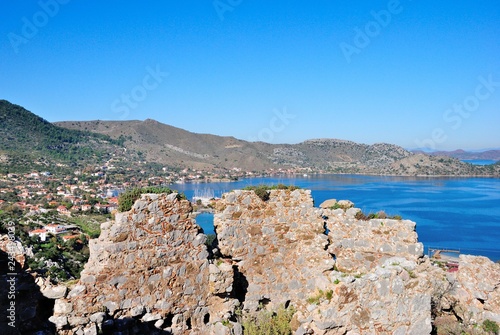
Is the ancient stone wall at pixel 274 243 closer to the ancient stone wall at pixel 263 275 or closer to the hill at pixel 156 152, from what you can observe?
the ancient stone wall at pixel 263 275

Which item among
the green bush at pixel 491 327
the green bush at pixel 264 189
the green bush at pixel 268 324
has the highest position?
the green bush at pixel 264 189

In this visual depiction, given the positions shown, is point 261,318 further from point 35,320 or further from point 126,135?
point 126,135

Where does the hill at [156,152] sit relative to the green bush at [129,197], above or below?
above

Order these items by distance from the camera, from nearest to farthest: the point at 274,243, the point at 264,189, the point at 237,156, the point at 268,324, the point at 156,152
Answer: the point at 268,324
the point at 274,243
the point at 264,189
the point at 156,152
the point at 237,156

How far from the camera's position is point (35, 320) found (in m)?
Answer: 5.18

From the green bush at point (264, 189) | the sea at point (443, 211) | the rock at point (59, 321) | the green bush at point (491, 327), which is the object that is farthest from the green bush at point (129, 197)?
the sea at point (443, 211)

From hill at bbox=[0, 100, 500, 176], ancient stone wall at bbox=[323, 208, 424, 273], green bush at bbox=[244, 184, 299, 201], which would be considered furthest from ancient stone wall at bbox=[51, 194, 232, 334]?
hill at bbox=[0, 100, 500, 176]

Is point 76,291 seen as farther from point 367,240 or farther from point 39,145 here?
point 39,145

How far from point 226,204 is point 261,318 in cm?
238

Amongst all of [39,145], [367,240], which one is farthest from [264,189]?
[39,145]

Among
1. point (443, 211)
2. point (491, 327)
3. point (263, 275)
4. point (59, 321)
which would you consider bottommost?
point (443, 211)

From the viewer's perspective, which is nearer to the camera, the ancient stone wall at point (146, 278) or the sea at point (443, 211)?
the ancient stone wall at point (146, 278)

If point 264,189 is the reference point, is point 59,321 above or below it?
below

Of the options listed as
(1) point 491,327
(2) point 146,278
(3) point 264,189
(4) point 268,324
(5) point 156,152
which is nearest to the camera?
(2) point 146,278
